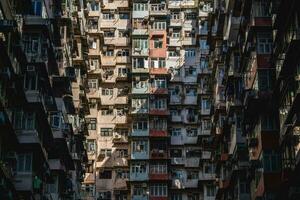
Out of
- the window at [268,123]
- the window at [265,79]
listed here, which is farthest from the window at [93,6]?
the window at [268,123]

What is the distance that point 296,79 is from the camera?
105 feet

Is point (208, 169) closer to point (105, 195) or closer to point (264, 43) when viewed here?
point (105, 195)

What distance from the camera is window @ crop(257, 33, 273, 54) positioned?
38000mm

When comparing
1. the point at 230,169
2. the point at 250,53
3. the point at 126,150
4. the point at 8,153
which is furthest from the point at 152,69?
the point at 8,153

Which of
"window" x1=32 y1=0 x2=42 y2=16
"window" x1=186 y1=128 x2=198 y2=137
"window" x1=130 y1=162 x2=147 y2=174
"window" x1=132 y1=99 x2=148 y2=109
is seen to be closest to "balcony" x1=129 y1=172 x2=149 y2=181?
"window" x1=130 y1=162 x2=147 y2=174

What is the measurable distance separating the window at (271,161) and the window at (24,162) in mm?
10985

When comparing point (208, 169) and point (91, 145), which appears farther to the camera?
point (91, 145)

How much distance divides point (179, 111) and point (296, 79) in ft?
120

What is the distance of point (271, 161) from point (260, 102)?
3220 mm

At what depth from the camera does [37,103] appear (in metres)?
37.7

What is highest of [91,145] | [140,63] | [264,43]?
[264,43]

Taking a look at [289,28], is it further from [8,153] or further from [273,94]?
[8,153]

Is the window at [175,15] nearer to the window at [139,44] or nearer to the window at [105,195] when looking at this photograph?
the window at [139,44]

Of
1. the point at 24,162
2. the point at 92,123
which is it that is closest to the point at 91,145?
the point at 92,123
